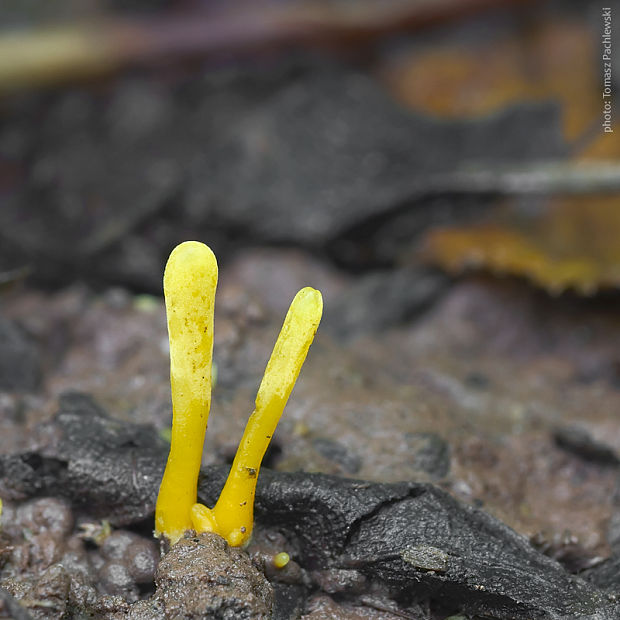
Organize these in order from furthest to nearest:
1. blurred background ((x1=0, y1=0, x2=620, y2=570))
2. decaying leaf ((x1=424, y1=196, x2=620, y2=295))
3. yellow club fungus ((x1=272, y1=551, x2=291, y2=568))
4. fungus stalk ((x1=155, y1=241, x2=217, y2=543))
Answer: decaying leaf ((x1=424, y1=196, x2=620, y2=295)) < blurred background ((x1=0, y1=0, x2=620, y2=570)) < yellow club fungus ((x1=272, y1=551, x2=291, y2=568)) < fungus stalk ((x1=155, y1=241, x2=217, y2=543))

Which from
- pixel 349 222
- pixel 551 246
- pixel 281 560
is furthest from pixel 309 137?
pixel 281 560

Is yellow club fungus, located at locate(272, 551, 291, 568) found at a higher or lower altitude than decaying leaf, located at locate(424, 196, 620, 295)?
lower

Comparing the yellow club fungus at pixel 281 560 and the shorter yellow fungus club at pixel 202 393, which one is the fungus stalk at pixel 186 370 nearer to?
the shorter yellow fungus club at pixel 202 393

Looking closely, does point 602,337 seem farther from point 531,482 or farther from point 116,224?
point 116,224

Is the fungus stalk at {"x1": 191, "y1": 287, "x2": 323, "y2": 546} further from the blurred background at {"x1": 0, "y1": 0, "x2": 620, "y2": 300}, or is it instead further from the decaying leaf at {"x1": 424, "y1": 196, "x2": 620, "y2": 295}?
the decaying leaf at {"x1": 424, "y1": 196, "x2": 620, "y2": 295}

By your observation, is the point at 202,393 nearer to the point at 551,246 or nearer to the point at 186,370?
the point at 186,370

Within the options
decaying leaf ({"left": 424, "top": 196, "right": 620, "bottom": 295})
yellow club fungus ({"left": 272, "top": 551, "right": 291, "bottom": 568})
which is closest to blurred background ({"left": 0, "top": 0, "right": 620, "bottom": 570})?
decaying leaf ({"left": 424, "top": 196, "right": 620, "bottom": 295})

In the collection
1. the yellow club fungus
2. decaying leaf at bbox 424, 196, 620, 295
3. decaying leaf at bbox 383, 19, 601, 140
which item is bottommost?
the yellow club fungus
